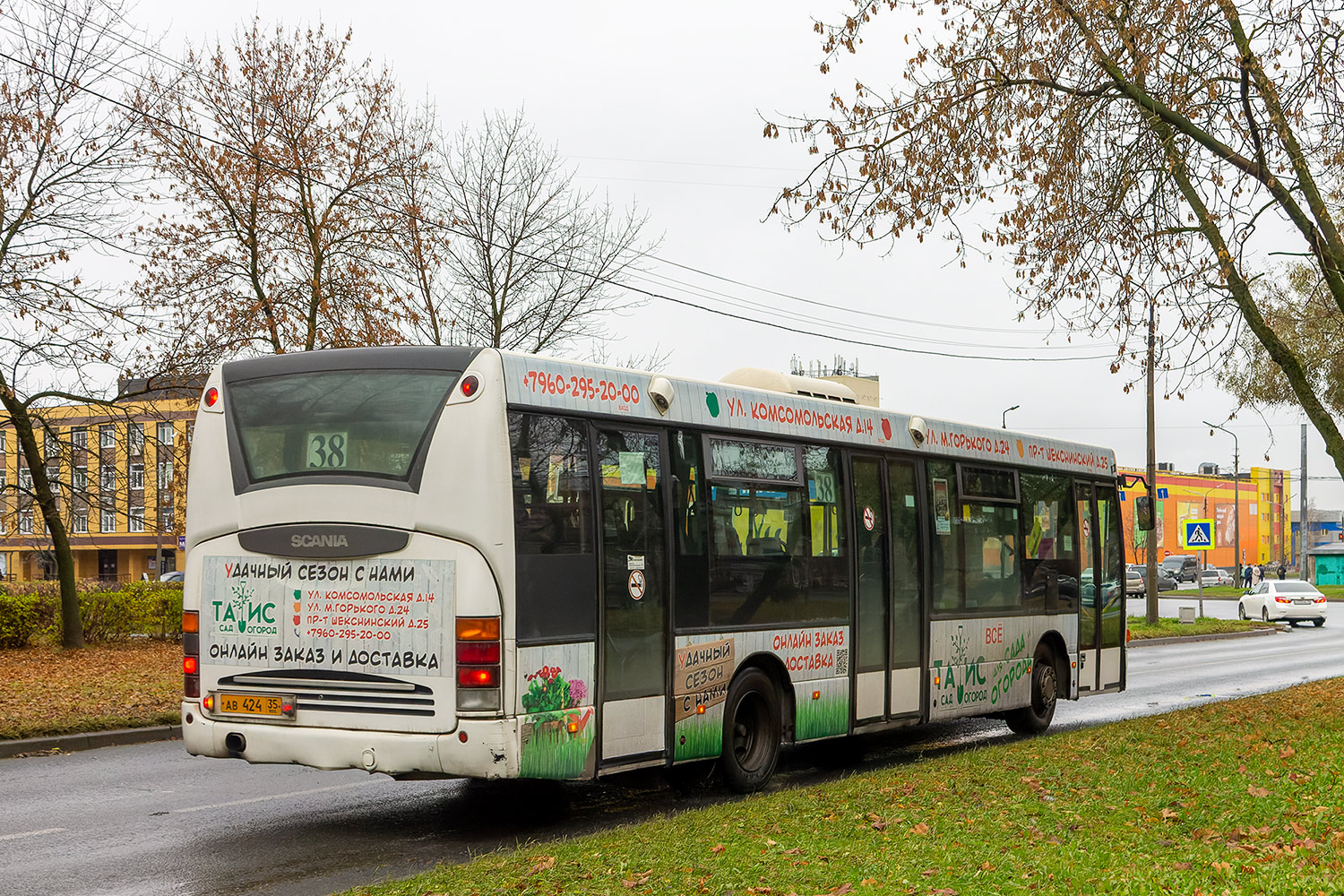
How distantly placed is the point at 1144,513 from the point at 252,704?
40.4 feet

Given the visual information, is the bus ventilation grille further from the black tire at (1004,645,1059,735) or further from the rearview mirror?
the rearview mirror

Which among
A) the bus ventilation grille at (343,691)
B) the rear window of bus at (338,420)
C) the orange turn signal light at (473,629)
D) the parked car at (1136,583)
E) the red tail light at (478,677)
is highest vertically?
the rear window of bus at (338,420)

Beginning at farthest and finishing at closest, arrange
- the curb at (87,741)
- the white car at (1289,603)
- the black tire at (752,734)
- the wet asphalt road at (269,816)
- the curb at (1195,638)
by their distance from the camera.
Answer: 1. the white car at (1289,603)
2. the curb at (1195,638)
3. the curb at (87,741)
4. the black tire at (752,734)
5. the wet asphalt road at (269,816)

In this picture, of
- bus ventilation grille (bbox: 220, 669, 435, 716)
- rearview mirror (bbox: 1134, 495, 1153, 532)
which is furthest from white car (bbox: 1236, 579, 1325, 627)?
bus ventilation grille (bbox: 220, 669, 435, 716)

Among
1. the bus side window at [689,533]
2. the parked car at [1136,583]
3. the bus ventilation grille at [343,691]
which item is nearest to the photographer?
the bus ventilation grille at [343,691]

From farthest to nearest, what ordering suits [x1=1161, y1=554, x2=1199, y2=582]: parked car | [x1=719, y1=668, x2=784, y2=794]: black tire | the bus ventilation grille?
1. [x1=1161, y1=554, x2=1199, y2=582]: parked car
2. [x1=719, y1=668, x2=784, y2=794]: black tire
3. the bus ventilation grille

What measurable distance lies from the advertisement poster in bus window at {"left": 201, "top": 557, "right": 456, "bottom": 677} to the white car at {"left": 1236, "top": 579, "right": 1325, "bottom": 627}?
4304cm

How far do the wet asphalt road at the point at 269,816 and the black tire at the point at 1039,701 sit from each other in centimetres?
23

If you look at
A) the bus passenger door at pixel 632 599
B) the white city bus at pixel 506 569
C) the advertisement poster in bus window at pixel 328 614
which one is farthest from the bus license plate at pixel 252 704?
the bus passenger door at pixel 632 599

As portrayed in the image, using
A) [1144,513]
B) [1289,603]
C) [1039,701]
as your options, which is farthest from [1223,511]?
[1039,701]

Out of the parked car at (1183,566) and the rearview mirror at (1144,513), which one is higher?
the rearview mirror at (1144,513)

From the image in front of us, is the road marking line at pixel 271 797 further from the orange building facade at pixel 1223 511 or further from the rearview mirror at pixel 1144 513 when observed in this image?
the orange building facade at pixel 1223 511

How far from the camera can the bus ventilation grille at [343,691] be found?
800 cm

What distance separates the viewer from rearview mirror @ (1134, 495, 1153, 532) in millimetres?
16658
